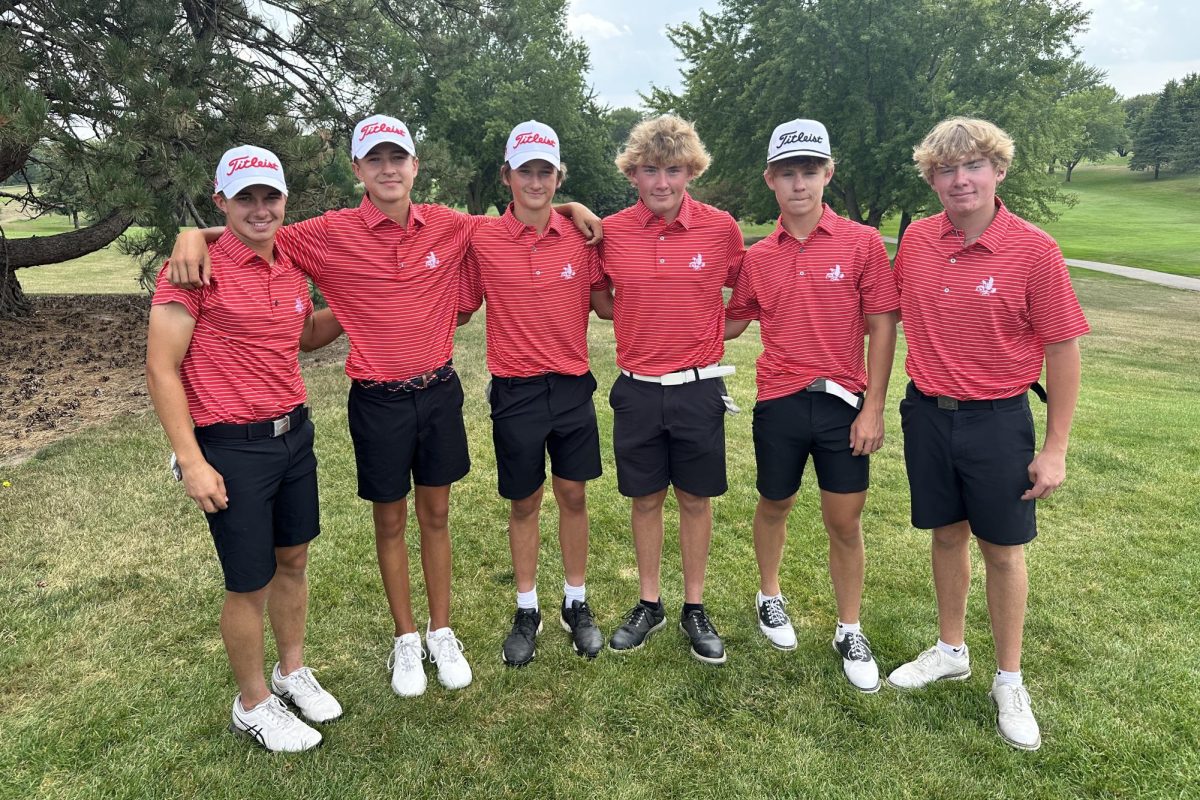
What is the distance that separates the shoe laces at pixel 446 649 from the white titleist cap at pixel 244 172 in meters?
2.00

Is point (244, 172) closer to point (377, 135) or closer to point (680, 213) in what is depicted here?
point (377, 135)

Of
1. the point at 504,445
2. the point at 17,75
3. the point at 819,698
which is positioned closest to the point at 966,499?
the point at 819,698

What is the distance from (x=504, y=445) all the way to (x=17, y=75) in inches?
222

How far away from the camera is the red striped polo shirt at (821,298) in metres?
2.84

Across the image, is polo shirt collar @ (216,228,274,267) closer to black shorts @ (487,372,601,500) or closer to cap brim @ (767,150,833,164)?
black shorts @ (487,372,601,500)

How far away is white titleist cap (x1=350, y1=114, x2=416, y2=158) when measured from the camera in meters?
2.70

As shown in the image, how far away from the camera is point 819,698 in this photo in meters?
2.89

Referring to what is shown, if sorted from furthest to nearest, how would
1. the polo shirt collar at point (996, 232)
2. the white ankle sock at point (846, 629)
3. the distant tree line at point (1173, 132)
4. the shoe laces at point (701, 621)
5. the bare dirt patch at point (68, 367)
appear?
1. the distant tree line at point (1173, 132)
2. the bare dirt patch at point (68, 367)
3. the shoe laces at point (701, 621)
4. the white ankle sock at point (846, 629)
5. the polo shirt collar at point (996, 232)

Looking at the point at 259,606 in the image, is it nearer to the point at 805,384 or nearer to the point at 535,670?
the point at 535,670

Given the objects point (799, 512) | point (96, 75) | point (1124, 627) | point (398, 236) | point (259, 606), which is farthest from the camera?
point (96, 75)

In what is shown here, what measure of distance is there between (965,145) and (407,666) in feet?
9.88

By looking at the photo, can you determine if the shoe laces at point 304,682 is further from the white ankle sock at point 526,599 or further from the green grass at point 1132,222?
the green grass at point 1132,222

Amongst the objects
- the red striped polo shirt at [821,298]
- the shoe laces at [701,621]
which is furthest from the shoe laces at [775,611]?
the red striped polo shirt at [821,298]

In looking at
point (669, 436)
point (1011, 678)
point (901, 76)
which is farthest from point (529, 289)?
point (901, 76)
